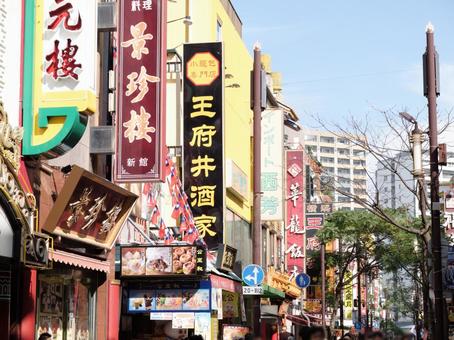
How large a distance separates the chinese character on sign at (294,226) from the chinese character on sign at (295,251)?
1.18 meters

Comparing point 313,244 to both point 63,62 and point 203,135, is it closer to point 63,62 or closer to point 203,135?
point 203,135

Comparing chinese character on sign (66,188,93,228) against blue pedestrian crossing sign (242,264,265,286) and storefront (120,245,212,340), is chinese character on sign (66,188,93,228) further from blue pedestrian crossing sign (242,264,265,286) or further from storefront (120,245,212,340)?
blue pedestrian crossing sign (242,264,265,286)

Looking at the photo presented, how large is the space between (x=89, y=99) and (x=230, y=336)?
10.3m

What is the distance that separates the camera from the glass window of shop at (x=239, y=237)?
119 feet

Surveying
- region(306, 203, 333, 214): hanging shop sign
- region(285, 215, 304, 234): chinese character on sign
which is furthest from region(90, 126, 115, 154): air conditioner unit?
region(306, 203, 333, 214): hanging shop sign

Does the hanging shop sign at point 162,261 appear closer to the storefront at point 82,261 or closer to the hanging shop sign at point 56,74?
the storefront at point 82,261

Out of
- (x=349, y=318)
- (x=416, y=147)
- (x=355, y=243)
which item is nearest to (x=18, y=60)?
(x=416, y=147)

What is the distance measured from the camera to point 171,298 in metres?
23.7

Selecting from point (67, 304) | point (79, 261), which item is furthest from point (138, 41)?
point (67, 304)

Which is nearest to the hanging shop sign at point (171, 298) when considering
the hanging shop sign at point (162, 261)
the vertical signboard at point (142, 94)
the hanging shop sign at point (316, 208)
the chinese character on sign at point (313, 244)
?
the hanging shop sign at point (162, 261)

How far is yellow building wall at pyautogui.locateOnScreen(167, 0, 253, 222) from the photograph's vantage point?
113 feet

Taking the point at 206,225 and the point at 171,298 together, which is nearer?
the point at 171,298

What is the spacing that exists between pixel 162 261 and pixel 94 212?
419 centimetres

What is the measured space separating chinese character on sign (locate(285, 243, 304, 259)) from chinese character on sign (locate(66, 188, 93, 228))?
36.2 m
